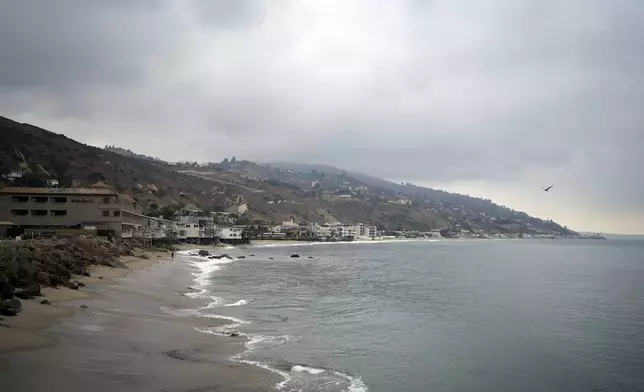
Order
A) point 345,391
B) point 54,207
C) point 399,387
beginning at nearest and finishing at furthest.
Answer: point 345,391, point 399,387, point 54,207

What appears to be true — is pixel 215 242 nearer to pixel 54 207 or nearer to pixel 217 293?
pixel 54 207

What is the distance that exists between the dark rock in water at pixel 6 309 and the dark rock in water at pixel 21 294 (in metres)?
2.33

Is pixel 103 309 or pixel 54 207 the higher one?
pixel 54 207


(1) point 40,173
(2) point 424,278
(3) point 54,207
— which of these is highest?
(1) point 40,173

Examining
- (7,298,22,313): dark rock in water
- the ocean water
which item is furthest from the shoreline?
the ocean water

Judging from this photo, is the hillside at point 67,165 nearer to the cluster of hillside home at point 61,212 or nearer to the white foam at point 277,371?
the cluster of hillside home at point 61,212

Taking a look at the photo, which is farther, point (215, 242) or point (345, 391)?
point (215, 242)

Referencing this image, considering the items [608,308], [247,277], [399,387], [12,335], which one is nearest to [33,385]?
[12,335]

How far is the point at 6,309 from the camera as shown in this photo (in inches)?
593

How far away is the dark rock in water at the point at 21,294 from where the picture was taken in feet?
58.6

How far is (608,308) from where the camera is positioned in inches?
1241

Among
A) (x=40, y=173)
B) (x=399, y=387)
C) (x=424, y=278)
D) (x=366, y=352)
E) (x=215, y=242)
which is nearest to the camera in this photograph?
(x=399, y=387)

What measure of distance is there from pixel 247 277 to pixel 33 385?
120 feet

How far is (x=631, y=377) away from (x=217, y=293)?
23.6 meters
